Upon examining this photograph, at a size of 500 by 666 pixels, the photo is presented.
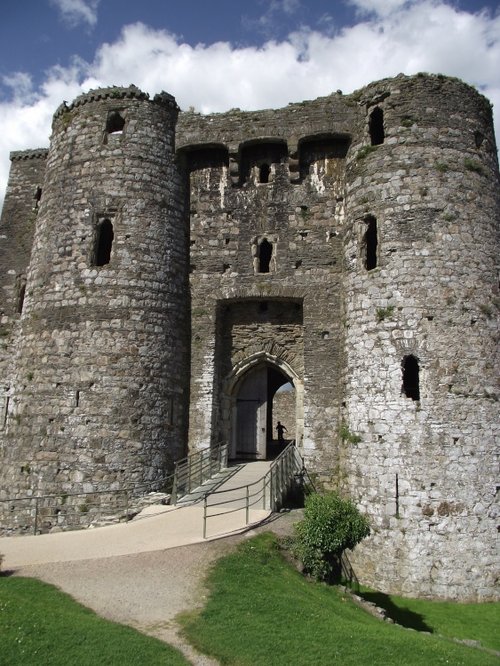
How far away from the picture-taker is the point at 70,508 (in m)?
14.5

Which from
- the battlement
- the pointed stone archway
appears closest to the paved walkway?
the pointed stone archway

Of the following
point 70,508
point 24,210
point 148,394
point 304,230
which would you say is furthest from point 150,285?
point 24,210

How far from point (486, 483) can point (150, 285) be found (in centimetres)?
975

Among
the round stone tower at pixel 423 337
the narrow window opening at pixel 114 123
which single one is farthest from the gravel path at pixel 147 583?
the narrow window opening at pixel 114 123

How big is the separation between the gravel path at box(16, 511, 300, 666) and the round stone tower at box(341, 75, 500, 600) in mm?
4176

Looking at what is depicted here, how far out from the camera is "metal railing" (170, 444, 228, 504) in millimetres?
15264

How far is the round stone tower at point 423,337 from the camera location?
1302 centimetres

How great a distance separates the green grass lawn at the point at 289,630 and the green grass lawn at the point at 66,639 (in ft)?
2.68

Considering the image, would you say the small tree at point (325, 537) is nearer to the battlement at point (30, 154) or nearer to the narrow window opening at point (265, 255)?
the narrow window opening at point (265, 255)

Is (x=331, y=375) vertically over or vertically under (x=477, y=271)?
under

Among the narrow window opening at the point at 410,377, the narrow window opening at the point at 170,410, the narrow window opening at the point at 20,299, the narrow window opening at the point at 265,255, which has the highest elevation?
the narrow window opening at the point at 265,255

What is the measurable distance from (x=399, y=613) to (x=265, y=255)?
9985 mm

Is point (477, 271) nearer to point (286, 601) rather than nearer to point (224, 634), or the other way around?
point (286, 601)

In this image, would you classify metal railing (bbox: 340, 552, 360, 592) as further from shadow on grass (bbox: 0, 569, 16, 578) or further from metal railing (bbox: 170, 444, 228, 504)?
shadow on grass (bbox: 0, 569, 16, 578)
